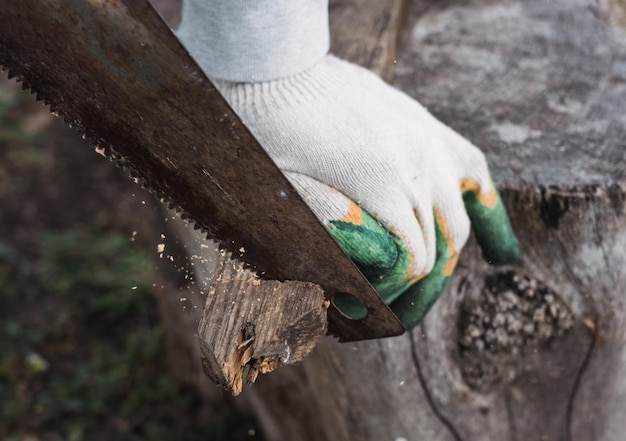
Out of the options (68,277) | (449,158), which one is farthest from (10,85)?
(449,158)

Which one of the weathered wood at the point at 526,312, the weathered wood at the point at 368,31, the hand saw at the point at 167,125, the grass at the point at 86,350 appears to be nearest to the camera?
the hand saw at the point at 167,125

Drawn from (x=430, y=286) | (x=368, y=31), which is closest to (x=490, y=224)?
(x=430, y=286)

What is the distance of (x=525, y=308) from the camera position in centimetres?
147

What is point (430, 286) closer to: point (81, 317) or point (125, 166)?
point (125, 166)

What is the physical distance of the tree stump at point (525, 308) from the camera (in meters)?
1.44

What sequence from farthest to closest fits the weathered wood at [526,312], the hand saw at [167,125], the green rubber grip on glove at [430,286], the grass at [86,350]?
the grass at [86,350]
the weathered wood at [526,312]
the green rubber grip on glove at [430,286]
the hand saw at [167,125]

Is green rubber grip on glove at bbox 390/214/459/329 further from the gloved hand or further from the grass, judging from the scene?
the grass

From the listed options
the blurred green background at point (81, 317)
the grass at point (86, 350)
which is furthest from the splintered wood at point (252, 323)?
the grass at point (86, 350)

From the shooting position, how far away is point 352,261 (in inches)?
Answer: 39.2

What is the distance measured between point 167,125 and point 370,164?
0.32 metres

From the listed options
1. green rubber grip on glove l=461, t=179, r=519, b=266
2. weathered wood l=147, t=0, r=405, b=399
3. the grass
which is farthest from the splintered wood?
the grass

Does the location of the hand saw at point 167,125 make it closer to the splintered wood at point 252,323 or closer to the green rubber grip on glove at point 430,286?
the splintered wood at point 252,323

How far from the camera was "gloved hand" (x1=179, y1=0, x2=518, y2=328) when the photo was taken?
1.05 meters

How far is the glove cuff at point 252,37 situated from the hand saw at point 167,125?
0.22m
